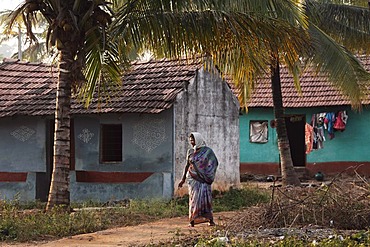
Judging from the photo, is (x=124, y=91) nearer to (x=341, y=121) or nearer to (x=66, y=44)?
(x=66, y=44)

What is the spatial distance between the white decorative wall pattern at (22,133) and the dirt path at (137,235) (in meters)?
5.82

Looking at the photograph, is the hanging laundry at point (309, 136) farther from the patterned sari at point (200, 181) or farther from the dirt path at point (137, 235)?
the patterned sari at point (200, 181)

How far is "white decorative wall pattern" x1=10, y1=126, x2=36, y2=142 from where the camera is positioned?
1711 centimetres

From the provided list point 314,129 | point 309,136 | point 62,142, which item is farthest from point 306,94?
point 62,142

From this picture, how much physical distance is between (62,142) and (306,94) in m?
13.8

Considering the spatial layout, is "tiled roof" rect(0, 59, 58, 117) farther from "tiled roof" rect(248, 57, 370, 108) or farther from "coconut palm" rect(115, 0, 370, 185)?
"tiled roof" rect(248, 57, 370, 108)

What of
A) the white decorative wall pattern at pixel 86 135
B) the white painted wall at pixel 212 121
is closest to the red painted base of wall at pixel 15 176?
the white decorative wall pattern at pixel 86 135

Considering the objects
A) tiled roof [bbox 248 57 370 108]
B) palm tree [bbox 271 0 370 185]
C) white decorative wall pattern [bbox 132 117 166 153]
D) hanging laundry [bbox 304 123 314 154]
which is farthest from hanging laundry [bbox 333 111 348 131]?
white decorative wall pattern [bbox 132 117 166 153]

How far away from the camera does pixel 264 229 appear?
992 centimetres


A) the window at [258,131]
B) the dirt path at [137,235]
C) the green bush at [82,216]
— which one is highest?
the window at [258,131]

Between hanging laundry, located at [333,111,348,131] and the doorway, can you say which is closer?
hanging laundry, located at [333,111,348,131]

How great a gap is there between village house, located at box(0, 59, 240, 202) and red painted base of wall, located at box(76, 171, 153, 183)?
0.9 inches

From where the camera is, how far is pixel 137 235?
1099 cm

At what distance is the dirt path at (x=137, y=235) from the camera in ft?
33.2
